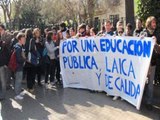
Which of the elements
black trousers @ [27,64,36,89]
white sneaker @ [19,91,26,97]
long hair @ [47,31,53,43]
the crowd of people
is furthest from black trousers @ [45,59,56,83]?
white sneaker @ [19,91,26,97]

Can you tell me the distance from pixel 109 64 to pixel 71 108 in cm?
150

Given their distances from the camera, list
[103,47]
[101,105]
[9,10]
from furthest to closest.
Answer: [9,10], [103,47], [101,105]

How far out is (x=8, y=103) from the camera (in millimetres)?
9656

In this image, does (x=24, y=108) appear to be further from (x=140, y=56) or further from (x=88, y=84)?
(x=140, y=56)

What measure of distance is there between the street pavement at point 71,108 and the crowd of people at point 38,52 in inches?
14.0

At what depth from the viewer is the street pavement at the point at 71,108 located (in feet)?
26.5

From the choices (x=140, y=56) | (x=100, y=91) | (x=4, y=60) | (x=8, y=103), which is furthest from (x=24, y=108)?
(x=140, y=56)

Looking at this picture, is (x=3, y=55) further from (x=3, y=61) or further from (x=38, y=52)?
(x=38, y=52)

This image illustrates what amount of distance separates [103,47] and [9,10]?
2798 centimetres

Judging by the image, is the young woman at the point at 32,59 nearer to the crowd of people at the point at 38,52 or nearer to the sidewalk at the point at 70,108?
the crowd of people at the point at 38,52

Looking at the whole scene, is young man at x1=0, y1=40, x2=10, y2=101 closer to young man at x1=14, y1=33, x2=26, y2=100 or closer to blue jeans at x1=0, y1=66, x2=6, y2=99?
blue jeans at x1=0, y1=66, x2=6, y2=99

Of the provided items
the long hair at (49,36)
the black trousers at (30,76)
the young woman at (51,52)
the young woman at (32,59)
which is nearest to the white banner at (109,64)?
the young woman at (51,52)

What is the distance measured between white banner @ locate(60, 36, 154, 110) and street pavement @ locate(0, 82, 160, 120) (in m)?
0.28

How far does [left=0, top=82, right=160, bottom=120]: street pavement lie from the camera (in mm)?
8062
